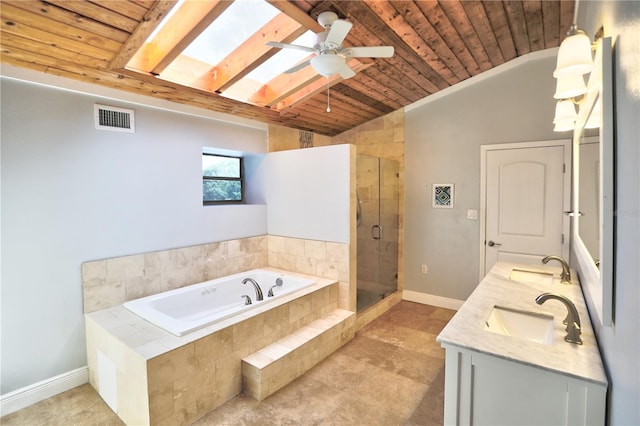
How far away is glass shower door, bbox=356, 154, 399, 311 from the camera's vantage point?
3838 millimetres

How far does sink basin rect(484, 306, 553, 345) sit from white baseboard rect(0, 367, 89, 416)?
3089mm

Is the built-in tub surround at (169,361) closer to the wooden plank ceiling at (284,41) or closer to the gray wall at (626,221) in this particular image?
the wooden plank ceiling at (284,41)

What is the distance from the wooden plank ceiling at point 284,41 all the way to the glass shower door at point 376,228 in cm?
94

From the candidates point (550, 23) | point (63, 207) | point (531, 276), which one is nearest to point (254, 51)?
point (63, 207)

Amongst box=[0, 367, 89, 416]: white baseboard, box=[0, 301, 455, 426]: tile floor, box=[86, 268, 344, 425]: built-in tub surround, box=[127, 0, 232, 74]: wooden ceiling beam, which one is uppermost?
box=[127, 0, 232, 74]: wooden ceiling beam

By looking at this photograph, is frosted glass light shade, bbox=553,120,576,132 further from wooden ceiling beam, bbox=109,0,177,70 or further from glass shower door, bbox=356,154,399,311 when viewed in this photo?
wooden ceiling beam, bbox=109,0,177,70

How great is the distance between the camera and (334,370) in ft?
9.46

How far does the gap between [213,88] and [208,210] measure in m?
1.31

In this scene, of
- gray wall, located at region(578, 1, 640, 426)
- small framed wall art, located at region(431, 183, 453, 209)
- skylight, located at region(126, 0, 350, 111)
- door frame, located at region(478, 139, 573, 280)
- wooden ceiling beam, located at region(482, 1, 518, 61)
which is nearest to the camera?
gray wall, located at region(578, 1, 640, 426)

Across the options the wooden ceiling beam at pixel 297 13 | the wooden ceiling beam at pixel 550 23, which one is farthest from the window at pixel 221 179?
the wooden ceiling beam at pixel 550 23

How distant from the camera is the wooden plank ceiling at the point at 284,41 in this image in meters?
2.04

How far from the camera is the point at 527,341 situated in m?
1.51

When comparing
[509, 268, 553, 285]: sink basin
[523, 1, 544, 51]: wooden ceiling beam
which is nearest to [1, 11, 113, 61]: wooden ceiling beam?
[523, 1, 544, 51]: wooden ceiling beam

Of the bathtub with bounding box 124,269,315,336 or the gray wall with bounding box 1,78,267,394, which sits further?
the bathtub with bounding box 124,269,315,336
